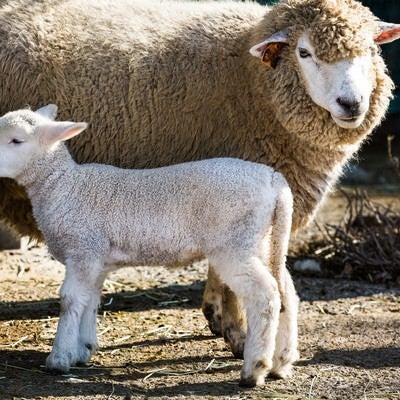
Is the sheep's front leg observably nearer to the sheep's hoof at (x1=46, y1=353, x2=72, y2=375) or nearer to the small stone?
the sheep's hoof at (x1=46, y1=353, x2=72, y2=375)

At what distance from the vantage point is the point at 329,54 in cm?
584

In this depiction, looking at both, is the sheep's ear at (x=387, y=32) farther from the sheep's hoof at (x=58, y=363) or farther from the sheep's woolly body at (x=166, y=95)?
the sheep's hoof at (x=58, y=363)

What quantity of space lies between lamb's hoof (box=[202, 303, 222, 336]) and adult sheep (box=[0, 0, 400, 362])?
18 centimetres

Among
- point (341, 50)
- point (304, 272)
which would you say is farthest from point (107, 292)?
point (341, 50)

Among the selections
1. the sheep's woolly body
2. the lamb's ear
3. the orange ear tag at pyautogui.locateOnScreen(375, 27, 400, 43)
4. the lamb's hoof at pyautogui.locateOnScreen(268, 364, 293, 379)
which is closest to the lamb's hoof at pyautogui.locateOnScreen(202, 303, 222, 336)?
the sheep's woolly body

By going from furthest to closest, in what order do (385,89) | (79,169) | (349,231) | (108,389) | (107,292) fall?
(349,231) < (107,292) < (385,89) < (79,169) < (108,389)

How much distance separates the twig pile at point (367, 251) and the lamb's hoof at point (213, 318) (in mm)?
1736

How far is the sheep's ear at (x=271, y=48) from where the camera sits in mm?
6000

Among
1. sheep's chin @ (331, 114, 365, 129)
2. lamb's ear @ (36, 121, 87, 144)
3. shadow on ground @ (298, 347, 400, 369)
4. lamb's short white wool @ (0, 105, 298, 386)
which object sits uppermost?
sheep's chin @ (331, 114, 365, 129)

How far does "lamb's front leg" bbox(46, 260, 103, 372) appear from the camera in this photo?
549 centimetres

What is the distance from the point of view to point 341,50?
19.1 ft

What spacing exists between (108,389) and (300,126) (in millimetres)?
1878

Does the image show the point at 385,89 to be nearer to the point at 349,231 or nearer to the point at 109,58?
the point at 109,58

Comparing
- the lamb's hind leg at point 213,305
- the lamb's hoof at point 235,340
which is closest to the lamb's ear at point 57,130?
the lamb's hind leg at point 213,305
